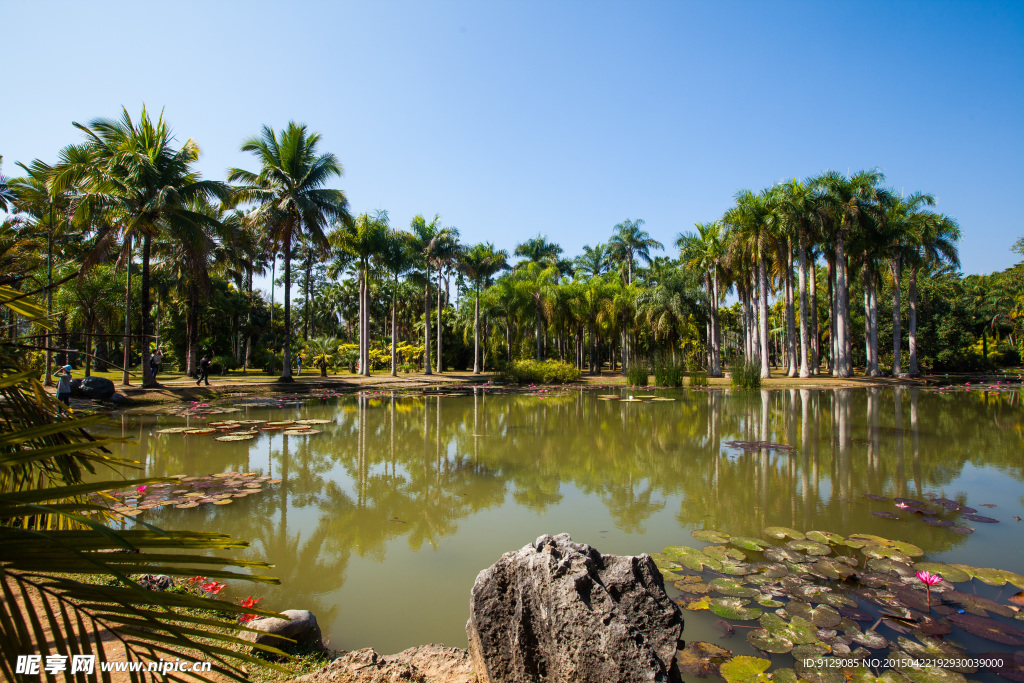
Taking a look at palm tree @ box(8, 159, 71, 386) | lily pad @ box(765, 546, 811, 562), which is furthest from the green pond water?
palm tree @ box(8, 159, 71, 386)

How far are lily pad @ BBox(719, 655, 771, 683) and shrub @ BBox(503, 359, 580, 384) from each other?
80.7 ft

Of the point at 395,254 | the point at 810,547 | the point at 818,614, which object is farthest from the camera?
the point at 395,254

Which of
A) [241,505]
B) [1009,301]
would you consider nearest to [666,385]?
[241,505]

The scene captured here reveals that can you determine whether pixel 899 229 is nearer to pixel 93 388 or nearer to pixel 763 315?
pixel 763 315

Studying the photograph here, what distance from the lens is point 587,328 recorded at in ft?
124

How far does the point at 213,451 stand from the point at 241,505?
380cm

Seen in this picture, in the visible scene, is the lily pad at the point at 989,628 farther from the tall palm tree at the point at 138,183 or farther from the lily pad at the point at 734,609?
the tall palm tree at the point at 138,183

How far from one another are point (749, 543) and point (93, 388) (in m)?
18.2

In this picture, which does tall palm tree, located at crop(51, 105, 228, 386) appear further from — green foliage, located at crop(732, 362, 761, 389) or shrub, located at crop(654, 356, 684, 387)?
green foliage, located at crop(732, 362, 761, 389)

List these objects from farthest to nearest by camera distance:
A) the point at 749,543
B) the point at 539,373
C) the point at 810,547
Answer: the point at 539,373
the point at 749,543
the point at 810,547

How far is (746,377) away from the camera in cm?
2317

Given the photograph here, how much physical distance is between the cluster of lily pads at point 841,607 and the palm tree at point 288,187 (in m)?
22.7

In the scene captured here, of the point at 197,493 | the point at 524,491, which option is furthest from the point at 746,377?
the point at 197,493

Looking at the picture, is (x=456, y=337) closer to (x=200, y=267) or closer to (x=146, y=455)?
(x=200, y=267)
